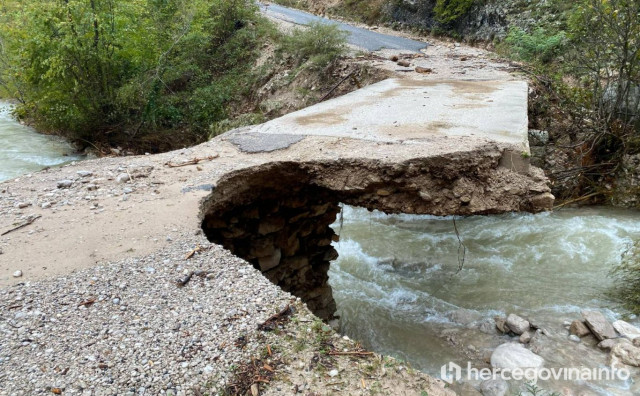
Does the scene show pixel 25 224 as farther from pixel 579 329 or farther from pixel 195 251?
pixel 579 329

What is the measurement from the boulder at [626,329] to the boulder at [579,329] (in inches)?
12.6

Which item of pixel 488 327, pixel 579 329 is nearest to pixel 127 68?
pixel 488 327

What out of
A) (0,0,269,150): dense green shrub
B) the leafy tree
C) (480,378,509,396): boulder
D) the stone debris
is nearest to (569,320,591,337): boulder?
(480,378,509,396): boulder

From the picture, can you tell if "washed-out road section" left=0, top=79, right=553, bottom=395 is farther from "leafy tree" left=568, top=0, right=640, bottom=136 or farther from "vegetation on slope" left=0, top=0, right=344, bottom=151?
"vegetation on slope" left=0, top=0, right=344, bottom=151

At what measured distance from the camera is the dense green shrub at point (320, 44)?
9.70 meters

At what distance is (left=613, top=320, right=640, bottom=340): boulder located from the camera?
16.9ft

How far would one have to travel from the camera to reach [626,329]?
5277 millimetres

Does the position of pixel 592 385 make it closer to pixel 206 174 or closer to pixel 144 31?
pixel 206 174

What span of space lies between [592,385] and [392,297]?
9.29 feet

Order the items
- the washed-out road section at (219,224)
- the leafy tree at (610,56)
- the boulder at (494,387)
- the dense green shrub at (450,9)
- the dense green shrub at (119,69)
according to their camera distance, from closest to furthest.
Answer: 1. the washed-out road section at (219,224)
2. the boulder at (494,387)
3. the leafy tree at (610,56)
4. the dense green shrub at (119,69)
5. the dense green shrub at (450,9)

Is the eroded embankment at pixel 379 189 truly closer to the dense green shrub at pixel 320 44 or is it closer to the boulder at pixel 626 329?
the boulder at pixel 626 329

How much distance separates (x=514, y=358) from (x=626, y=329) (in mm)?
1487

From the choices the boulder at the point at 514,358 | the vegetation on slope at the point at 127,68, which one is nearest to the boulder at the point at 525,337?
the boulder at the point at 514,358

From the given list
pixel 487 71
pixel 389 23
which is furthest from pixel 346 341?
pixel 389 23
